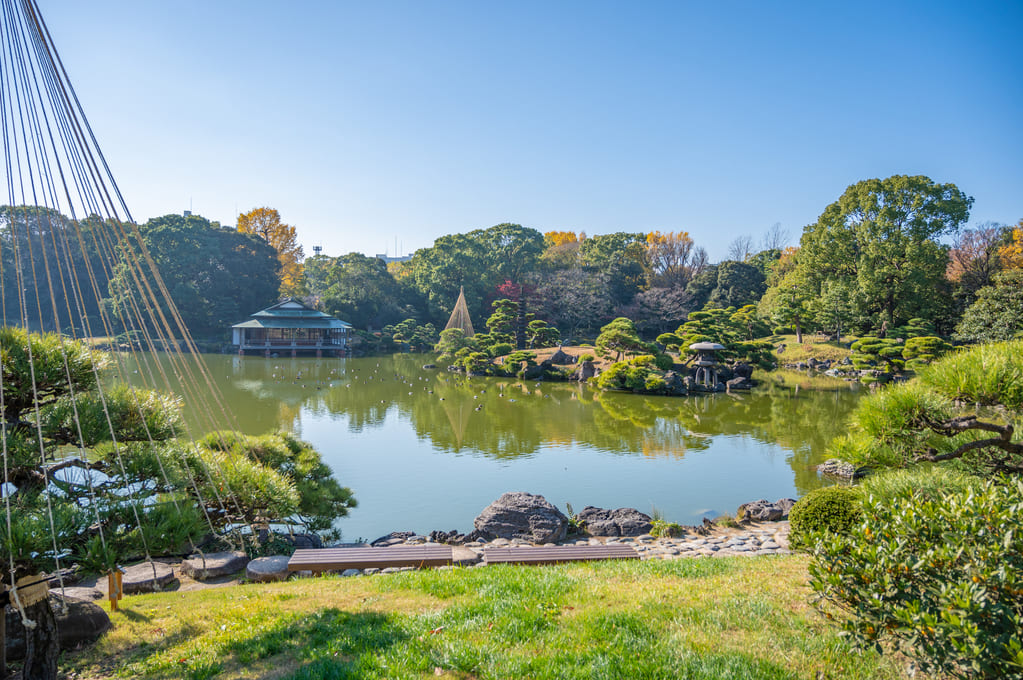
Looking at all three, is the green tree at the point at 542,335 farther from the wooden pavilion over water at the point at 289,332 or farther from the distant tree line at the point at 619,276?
the wooden pavilion over water at the point at 289,332

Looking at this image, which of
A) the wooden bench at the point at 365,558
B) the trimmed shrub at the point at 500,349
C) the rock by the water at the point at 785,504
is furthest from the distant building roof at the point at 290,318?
the wooden bench at the point at 365,558

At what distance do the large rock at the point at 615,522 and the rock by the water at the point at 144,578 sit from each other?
200 inches

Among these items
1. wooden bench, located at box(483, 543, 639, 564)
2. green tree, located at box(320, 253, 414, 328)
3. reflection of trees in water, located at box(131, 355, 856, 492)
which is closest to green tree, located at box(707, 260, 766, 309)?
reflection of trees in water, located at box(131, 355, 856, 492)

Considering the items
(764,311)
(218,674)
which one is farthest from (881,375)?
(218,674)

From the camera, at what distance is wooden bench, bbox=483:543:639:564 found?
18.0 ft

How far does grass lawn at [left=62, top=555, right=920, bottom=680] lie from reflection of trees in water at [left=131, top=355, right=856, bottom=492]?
7.95 metres

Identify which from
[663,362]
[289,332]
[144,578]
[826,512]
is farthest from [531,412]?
[289,332]

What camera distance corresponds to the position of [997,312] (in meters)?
21.8

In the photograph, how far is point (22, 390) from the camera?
13.4 feet

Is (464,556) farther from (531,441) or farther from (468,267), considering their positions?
(468,267)

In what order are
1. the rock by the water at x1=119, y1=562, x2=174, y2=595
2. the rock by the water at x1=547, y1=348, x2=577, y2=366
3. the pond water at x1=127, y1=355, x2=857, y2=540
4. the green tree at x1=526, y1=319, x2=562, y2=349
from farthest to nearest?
the green tree at x1=526, y1=319, x2=562, y2=349 → the rock by the water at x1=547, y1=348, x2=577, y2=366 → the pond water at x1=127, y1=355, x2=857, y2=540 → the rock by the water at x1=119, y1=562, x2=174, y2=595

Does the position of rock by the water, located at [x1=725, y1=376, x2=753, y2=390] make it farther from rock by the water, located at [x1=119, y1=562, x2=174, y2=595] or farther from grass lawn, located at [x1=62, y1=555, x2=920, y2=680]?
rock by the water, located at [x1=119, y1=562, x2=174, y2=595]

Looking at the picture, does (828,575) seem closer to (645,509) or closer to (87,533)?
(87,533)

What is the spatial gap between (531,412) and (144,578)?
13.2 m
